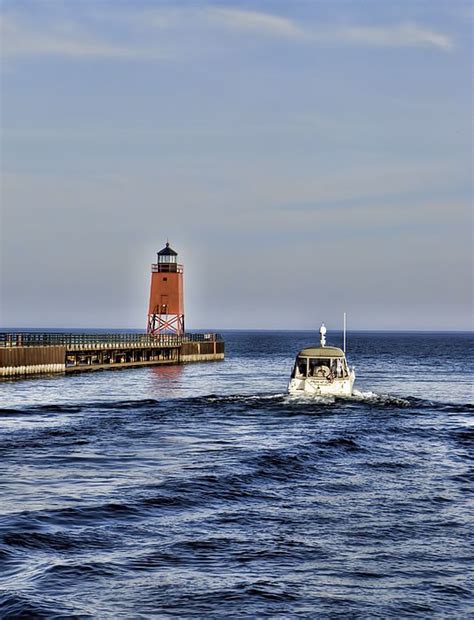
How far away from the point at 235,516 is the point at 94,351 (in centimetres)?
6268

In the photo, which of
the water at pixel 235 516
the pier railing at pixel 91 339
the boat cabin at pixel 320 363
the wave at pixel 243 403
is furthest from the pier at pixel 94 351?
the water at pixel 235 516

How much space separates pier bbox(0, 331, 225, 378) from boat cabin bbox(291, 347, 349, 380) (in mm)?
24303

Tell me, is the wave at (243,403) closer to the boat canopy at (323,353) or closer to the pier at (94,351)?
the boat canopy at (323,353)

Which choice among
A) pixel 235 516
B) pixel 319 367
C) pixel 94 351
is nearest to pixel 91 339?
pixel 94 351

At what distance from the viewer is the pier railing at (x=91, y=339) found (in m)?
66.0

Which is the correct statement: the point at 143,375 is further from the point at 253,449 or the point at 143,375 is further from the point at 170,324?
the point at 253,449

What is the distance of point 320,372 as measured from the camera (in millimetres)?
44344

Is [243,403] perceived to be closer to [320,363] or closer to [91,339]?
[320,363]

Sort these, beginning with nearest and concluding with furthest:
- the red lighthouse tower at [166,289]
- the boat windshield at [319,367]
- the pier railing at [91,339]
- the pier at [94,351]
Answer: the boat windshield at [319,367] → the pier at [94,351] → the pier railing at [91,339] → the red lighthouse tower at [166,289]

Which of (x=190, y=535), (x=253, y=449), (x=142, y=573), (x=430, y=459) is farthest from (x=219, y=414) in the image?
(x=142, y=573)

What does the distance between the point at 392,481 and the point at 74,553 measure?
10.4 metres

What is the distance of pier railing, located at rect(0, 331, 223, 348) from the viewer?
217 ft

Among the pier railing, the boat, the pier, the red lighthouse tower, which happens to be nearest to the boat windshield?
the boat

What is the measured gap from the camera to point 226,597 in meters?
13.6
